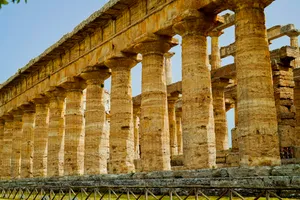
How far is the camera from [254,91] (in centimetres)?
1309

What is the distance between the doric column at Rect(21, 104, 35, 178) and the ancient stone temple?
0.24 ft

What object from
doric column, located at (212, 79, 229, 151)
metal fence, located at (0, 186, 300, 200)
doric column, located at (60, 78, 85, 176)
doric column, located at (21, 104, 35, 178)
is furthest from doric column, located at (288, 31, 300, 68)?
doric column, located at (21, 104, 35, 178)

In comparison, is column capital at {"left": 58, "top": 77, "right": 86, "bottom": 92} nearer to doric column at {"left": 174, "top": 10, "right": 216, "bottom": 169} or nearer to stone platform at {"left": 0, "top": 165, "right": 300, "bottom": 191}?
stone platform at {"left": 0, "top": 165, "right": 300, "bottom": 191}

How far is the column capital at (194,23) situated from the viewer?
15.0 meters

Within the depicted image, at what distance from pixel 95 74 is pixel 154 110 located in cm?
581

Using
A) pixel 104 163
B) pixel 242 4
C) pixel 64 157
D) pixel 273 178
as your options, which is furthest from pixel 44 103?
pixel 273 178

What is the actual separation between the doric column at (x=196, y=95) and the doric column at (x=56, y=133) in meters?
11.4

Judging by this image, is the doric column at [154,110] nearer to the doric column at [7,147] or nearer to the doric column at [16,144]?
the doric column at [16,144]

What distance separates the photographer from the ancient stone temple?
43.9 ft

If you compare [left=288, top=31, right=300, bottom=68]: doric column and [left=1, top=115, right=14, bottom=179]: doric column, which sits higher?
[left=288, top=31, right=300, bottom=68]: doric column

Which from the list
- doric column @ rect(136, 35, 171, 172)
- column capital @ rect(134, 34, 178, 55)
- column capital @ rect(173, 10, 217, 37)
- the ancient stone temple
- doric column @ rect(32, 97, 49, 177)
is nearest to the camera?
the ancient stone temple

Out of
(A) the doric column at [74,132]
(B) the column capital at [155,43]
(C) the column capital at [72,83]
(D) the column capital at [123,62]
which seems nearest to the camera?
(B) the column capital at [155,43]

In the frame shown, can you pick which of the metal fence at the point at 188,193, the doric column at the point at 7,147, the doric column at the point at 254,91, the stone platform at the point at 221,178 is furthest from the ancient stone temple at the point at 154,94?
the metal fence at the point at 188,193

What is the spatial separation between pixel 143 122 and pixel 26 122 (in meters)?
15.1
